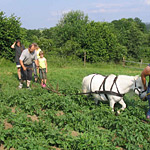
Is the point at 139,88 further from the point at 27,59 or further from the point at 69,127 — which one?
the point at 27,59

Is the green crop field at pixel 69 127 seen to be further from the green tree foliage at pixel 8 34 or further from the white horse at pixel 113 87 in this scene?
the green tree foliage at pixel 8 34

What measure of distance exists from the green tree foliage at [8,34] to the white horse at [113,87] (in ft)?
33.6

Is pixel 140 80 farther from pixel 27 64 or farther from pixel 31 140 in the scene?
pixel 27 64

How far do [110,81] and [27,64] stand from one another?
12.0 ft

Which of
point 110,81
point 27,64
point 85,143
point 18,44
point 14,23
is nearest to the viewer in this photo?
point 85,143

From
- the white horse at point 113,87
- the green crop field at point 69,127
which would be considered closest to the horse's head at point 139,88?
the white horse at point 113,87

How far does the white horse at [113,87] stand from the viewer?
16.3ft

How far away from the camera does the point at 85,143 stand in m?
3.66

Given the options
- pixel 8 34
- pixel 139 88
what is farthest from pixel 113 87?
pixel 8 34

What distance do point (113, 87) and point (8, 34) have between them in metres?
11.3

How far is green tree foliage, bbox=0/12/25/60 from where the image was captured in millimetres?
14281

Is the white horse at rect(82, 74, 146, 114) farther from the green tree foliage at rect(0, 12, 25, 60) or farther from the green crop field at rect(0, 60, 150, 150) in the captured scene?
the green tree foliage at rect(0, 12, 25, 60)

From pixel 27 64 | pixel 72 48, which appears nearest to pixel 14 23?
pixel 72 48

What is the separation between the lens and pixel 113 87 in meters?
5.32
